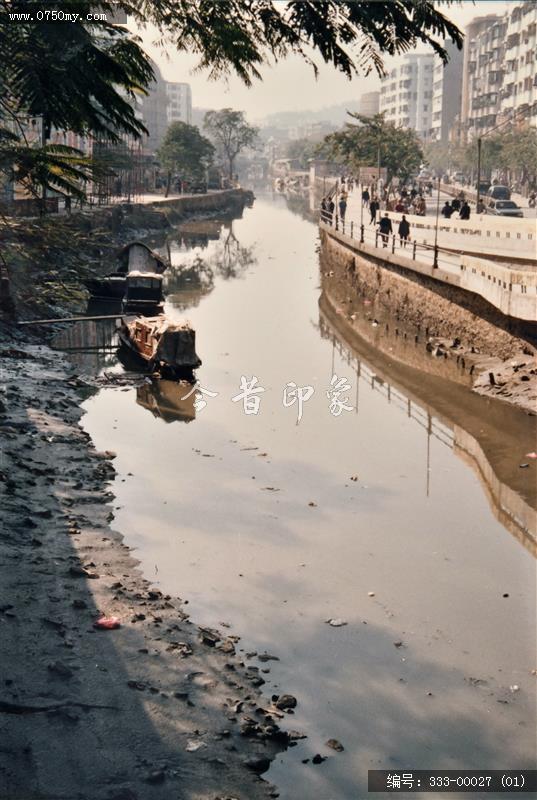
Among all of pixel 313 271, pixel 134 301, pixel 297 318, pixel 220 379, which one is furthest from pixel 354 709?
pixel 313 271

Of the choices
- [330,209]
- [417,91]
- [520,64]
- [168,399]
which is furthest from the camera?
[417,91]

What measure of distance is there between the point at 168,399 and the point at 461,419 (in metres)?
6.73

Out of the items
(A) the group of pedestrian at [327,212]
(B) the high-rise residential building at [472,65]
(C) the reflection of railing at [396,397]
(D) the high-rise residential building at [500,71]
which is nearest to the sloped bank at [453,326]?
(C) the reflection of railing at [396,397]

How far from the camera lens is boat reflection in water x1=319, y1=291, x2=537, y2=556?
55.0 feet

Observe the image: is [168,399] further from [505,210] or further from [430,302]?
[505,210]

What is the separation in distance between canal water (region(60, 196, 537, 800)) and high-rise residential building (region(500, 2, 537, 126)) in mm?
76755

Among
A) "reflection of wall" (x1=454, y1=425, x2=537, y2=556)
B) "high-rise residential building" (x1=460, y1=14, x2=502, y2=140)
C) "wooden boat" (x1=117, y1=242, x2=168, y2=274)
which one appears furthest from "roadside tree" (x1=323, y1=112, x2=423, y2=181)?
"high-rise residential building" (x1=460, y1=14, x2=502, y2=140)

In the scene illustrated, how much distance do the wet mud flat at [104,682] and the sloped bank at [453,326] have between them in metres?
11.7

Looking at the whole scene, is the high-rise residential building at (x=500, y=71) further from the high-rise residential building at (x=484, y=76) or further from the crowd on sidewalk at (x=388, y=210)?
the crowd on sidewalk at (x=388, y=210)

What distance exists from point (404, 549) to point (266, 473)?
4.00 metres

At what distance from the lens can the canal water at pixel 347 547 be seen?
9.91m

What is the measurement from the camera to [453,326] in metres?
28.5

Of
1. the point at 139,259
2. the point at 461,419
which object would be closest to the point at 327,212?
the point at 139,259

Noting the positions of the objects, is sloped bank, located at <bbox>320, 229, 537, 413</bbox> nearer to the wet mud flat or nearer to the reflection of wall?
the reflection of wall
